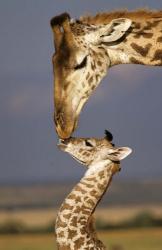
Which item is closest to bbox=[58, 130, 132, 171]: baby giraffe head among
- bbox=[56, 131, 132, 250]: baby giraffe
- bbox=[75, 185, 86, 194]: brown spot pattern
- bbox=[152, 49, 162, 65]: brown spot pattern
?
bbox=[56, 131, 132, 250]: baby giraffe

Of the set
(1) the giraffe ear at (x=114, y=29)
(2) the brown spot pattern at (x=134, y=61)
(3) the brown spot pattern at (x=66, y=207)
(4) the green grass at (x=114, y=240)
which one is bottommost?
(4) the green grass at (x=114, y=240)

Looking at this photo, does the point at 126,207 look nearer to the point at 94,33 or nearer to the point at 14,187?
the point at 14,187

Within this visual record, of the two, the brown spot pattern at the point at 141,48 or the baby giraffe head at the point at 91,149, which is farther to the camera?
the brown spot pattern at the point at 141,48

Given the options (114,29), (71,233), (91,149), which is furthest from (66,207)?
(114,29)

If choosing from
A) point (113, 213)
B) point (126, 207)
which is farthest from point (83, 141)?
point (126, 207)

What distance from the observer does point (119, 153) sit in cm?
1091

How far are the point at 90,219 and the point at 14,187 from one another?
42.6m

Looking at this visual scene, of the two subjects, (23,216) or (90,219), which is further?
(23,216)

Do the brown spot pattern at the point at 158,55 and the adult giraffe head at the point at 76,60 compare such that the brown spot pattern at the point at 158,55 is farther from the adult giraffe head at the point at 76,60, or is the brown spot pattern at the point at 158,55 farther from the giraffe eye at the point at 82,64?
the giraffe eye at the point at 82,64

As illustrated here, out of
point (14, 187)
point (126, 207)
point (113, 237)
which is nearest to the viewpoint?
point (113, 237)

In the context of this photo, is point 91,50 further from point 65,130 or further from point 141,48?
point 65,130

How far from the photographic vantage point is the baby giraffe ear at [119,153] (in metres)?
10.8

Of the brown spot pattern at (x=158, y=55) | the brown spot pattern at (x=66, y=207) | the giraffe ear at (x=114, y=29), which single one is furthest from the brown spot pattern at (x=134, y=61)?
the brown spot pattern at (x=66, y=207)

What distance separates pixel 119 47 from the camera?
11.6 metres
